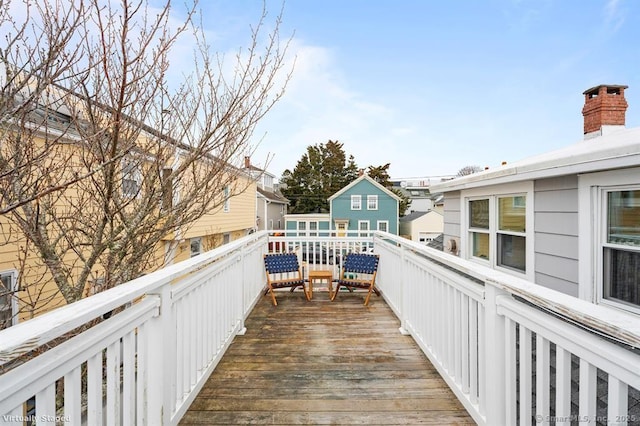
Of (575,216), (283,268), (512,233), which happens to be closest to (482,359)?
(575,216)

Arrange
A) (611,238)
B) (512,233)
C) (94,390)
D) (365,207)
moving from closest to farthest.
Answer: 1. (94,390)
2. (611,238)
3. (512,233)
4. (365,207)

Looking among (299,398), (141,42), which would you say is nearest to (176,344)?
(299,398)

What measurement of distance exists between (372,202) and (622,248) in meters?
19.9

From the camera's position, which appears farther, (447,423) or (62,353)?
(447,423)

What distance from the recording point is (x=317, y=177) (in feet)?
108

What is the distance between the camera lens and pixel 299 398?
2.32 metres

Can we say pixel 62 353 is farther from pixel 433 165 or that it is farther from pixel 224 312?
pixel 433 165

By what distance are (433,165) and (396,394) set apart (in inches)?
1570

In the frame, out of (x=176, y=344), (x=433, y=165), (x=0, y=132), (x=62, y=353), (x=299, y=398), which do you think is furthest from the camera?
(x=433, y=165)

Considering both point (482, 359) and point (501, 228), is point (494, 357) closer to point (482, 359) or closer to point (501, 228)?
point (482, 359)

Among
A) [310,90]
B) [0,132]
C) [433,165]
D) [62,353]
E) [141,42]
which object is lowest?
[62,353]

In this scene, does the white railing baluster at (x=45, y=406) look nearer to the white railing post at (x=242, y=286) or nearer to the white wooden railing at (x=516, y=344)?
the white wooden railing at (x=516, y=344)

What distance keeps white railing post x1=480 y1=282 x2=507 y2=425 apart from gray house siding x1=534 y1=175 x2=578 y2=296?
2077 mm

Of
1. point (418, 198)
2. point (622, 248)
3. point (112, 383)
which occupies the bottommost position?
point (112, 383)
